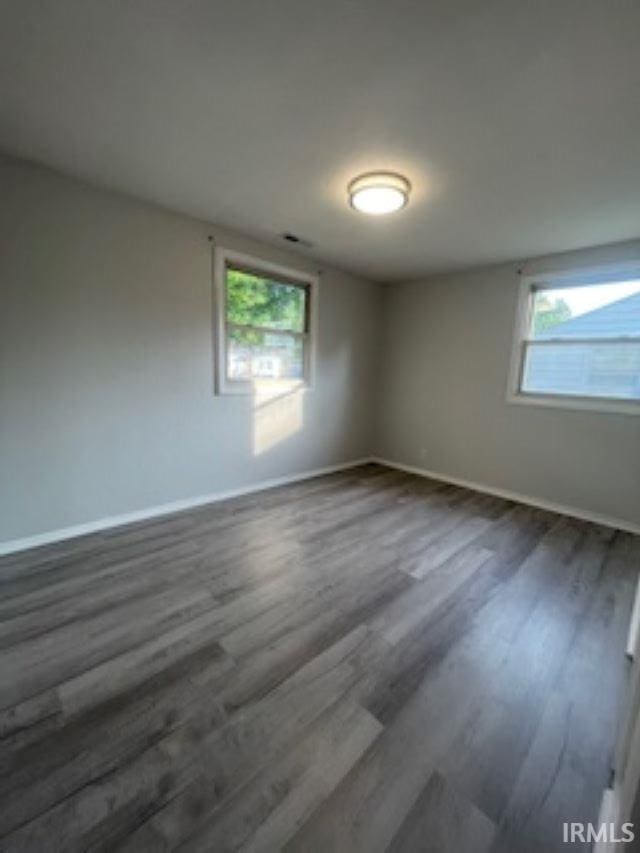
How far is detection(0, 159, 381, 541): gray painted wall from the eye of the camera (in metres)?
2.32

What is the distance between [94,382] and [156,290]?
2.82ft

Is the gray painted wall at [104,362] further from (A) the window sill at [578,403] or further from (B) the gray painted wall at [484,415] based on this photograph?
(A) the window sill at [578,403]

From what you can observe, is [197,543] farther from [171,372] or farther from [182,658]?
[171,372]

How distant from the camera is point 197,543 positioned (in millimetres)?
2609

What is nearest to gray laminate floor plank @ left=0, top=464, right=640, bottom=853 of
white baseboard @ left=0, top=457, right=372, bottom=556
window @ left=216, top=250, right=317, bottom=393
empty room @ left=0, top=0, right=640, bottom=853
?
empty room @ left=0, top=0, right=640, bottom=853

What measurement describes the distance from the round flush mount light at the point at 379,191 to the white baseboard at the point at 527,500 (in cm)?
297

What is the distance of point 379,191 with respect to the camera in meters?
2.22

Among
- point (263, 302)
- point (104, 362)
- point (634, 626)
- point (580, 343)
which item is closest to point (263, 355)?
point (263, 302)

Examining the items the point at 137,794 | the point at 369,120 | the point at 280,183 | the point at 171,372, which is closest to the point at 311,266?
the point at 280,183

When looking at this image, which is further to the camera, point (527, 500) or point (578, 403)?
point (527, 500)

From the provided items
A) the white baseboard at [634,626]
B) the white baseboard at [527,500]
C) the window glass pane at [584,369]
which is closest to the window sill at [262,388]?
the white baseboard at [527,500]

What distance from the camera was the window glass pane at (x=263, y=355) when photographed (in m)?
3.44

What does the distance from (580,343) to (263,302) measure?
3.01 m

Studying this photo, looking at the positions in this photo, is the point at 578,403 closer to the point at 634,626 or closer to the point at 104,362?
the point at 634,626
